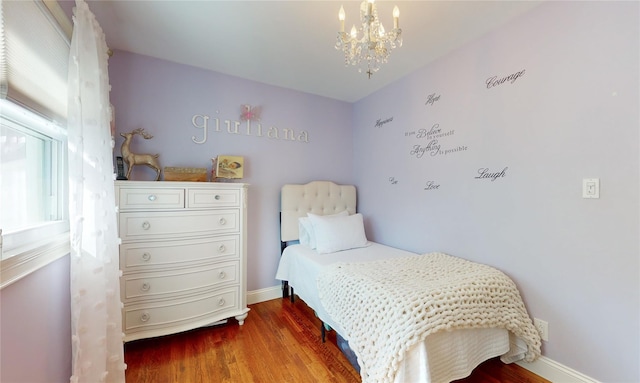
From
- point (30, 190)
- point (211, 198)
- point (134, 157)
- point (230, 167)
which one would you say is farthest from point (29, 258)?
point (230, 167)

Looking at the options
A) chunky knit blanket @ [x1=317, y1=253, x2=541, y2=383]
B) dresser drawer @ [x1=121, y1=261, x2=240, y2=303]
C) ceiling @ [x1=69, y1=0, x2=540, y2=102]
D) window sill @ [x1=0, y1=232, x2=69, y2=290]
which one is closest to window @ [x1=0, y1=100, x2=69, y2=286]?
window sill @ [x1=0, y1=232, x2=69, y2=290]

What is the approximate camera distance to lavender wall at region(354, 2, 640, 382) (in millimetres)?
1282

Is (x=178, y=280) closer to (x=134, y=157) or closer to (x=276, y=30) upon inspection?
(x=134, y=157)

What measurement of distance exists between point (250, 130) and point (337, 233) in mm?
1409

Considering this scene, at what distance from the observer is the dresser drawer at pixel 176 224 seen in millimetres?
1766

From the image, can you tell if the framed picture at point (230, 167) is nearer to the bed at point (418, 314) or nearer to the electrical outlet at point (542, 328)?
the bed at point (418, 314)

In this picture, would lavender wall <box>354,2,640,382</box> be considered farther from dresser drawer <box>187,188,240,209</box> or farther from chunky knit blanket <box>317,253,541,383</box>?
dresser drawer <box>187,188,240,209</box>

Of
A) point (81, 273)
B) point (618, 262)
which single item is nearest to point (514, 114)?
point (618, 262)

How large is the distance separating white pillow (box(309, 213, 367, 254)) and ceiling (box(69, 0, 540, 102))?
1.48 meters

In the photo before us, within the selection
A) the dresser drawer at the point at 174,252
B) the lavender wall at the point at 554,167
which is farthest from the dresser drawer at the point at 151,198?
the lavender wall at the point at 554,167

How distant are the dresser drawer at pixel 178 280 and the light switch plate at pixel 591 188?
2.41m

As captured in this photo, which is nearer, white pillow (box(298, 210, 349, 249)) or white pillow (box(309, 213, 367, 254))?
white pillow (box(309, 213, 367, 254))

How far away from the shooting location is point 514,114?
1685 mm

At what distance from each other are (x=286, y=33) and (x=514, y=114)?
1.71 metres
